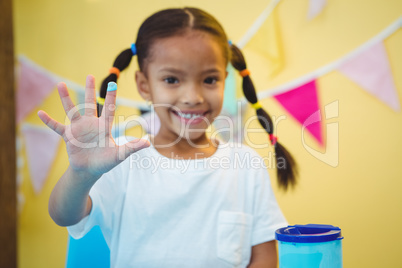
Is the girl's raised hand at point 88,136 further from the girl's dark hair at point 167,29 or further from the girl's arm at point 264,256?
the girl's arm at point 264,256

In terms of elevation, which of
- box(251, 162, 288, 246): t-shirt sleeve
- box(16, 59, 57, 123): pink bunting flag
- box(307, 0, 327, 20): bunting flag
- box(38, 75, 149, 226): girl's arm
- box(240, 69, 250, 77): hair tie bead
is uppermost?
box(307, 0, 327, 20): bunting flag

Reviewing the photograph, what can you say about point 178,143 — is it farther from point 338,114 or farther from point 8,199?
point 8,199

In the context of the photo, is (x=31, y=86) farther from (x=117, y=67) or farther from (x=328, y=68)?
(x=328, y=68)

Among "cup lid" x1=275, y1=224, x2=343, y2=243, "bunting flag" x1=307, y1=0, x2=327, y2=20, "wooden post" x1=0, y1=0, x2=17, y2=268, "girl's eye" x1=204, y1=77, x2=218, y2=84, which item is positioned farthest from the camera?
"wooden post" x1=0, y1=0, x2=17, y2=268

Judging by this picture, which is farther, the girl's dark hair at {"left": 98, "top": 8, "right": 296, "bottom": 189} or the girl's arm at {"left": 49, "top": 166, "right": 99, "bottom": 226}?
the girl's dark hair at {"left": 98, "top": 8, "right": 296, "bottom": 189}

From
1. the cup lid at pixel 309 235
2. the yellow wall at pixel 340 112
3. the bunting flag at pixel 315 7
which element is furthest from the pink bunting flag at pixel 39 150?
the cup lid at pixel 309 235

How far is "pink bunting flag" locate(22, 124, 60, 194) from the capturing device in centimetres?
136

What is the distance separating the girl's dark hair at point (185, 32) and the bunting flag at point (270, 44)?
0.16 metres

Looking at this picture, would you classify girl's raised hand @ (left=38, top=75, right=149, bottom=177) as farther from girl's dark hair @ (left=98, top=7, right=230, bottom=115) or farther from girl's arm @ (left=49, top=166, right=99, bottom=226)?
girl's dark hair @ (left=98, top=7, right=230, bottom=115)

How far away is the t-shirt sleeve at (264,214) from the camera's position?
0.84m

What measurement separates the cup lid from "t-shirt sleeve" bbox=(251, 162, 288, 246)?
0.84ft

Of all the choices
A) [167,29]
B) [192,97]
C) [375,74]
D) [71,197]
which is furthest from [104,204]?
[375,74]

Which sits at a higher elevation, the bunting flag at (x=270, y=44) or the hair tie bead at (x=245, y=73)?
the bunting flag at (x=270, y=44)

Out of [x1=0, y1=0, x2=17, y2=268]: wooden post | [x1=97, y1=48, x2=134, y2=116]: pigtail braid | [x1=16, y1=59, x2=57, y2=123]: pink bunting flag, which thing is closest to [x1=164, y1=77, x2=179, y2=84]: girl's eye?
[x1=97, y1=48, x2=134, y2=116]: pigtail braid
